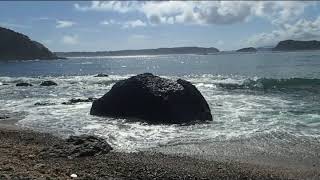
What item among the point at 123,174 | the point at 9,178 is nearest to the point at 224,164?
the point at 123,174

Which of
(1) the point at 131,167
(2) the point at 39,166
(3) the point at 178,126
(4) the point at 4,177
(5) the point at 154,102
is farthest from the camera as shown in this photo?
(5) the point at 154,102

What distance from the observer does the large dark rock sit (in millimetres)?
24688

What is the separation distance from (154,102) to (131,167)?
10.4 m

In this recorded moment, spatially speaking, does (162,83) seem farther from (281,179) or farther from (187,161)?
(281,179)

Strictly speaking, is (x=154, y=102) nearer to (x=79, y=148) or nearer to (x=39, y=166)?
(x=79, y=148)

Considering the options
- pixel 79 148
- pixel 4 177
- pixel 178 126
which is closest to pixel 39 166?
pixel 4 177

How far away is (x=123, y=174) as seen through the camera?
46.3 ft

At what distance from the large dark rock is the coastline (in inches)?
274

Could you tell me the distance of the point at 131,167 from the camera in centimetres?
1502

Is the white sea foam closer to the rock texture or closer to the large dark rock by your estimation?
the large dark rock

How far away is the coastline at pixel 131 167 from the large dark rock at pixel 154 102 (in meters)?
6.96

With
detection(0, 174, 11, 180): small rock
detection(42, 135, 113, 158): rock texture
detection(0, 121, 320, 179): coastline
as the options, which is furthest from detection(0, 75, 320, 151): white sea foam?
detection(0, 174, 11, 180): small rock

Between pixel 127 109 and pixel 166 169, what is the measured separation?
11549 mm

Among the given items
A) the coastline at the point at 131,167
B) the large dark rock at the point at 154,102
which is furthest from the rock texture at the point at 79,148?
the large dark rock at the point at 154,102
